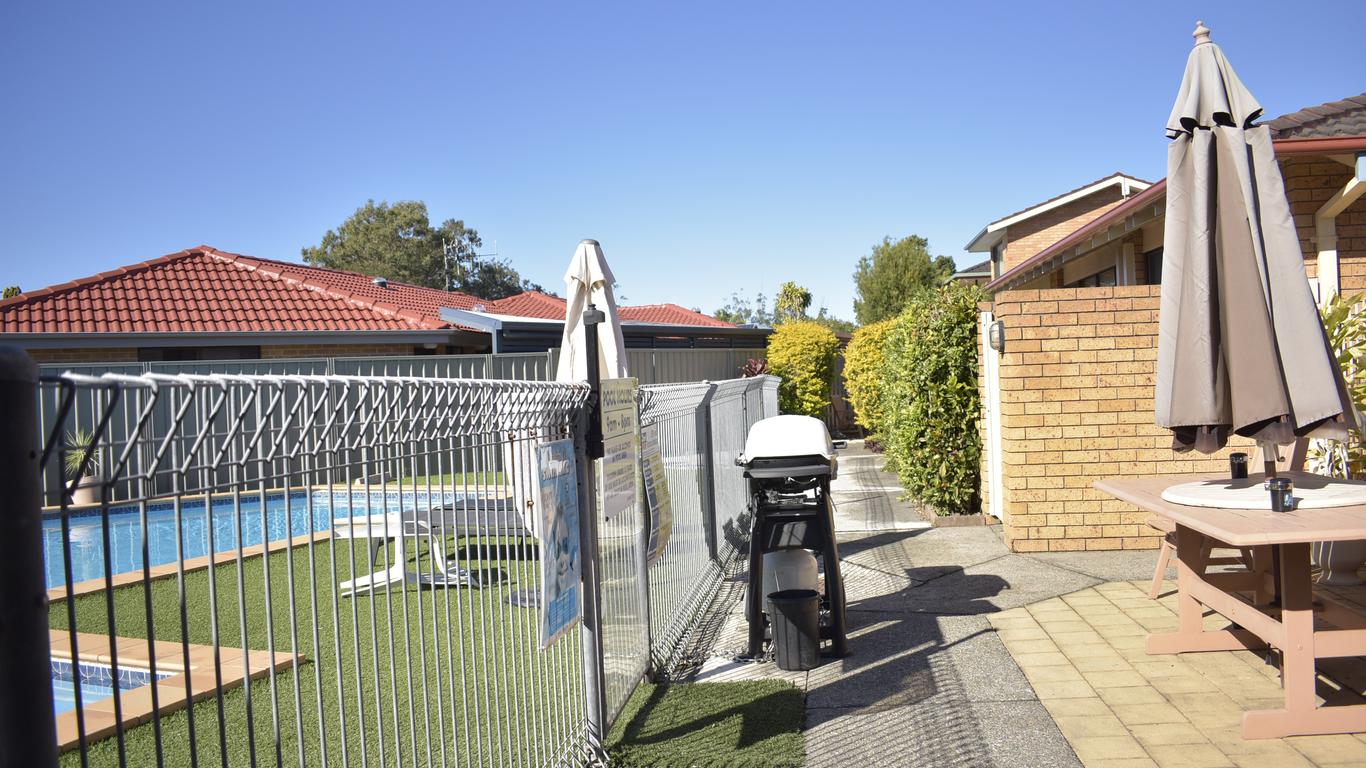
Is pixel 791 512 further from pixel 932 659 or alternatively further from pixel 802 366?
pixel 802 366

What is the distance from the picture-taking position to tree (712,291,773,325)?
222 ft

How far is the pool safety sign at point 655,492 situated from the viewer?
17.5 feet

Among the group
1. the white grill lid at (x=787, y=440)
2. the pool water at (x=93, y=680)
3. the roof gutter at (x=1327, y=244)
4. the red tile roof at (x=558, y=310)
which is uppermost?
the red tile roof at (x=558, y=310)

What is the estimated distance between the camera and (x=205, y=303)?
19.4 m

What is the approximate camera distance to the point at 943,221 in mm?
38406

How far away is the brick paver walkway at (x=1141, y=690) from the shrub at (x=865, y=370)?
12916mm

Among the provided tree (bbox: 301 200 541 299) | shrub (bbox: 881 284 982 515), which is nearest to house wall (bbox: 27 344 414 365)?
A: shrub (bbox: 881 284 982 515)

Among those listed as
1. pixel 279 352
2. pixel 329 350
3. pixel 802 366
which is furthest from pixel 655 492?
pixel 802 366

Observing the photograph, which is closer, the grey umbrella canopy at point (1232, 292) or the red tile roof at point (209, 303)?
the grey umbrella canopy at point (1232, 292)

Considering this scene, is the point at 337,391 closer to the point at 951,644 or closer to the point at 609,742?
the point at 609,742

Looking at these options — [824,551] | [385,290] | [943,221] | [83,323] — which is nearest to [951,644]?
[824,551]

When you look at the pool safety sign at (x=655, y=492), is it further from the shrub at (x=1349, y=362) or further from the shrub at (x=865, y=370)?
the shrub at (x=865, y=370)

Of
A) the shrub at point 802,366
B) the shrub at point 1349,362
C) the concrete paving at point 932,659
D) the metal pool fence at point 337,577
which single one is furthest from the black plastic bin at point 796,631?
the shrub at point 802,366

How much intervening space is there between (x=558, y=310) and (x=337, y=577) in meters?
21.9
